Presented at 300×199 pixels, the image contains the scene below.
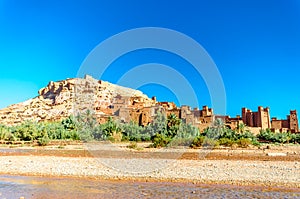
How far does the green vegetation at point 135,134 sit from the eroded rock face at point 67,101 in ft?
166

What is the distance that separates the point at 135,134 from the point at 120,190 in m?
51.3

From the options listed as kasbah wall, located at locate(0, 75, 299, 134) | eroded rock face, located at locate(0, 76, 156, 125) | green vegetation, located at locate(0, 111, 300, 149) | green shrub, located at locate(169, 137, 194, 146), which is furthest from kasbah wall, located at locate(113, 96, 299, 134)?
green shrub, located at locate(169, 137, 194, 146)

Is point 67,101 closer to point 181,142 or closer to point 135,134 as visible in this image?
point 135,134

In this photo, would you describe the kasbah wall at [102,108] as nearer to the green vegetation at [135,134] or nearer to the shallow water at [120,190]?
the green vegetation at [135,134]

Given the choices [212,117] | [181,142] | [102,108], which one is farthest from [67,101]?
[181,142]

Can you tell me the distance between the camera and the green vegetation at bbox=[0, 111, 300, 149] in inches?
1857

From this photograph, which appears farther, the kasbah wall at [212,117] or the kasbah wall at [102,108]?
the kasbah wall at [102,108]

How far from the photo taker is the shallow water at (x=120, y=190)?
36.6 feet

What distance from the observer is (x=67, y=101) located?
136 metres

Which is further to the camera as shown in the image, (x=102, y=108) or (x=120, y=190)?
(x=102, y=108)

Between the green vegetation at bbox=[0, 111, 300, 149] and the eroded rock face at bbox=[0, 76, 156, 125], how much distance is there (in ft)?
166

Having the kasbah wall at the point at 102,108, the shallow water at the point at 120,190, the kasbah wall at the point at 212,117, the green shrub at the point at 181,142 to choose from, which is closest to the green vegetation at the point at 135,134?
the green shrub at the point at 181,142

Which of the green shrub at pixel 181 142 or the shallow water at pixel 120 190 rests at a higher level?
the green shrub at pixel 181 142

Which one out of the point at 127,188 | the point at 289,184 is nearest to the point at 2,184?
the point at 127,188
